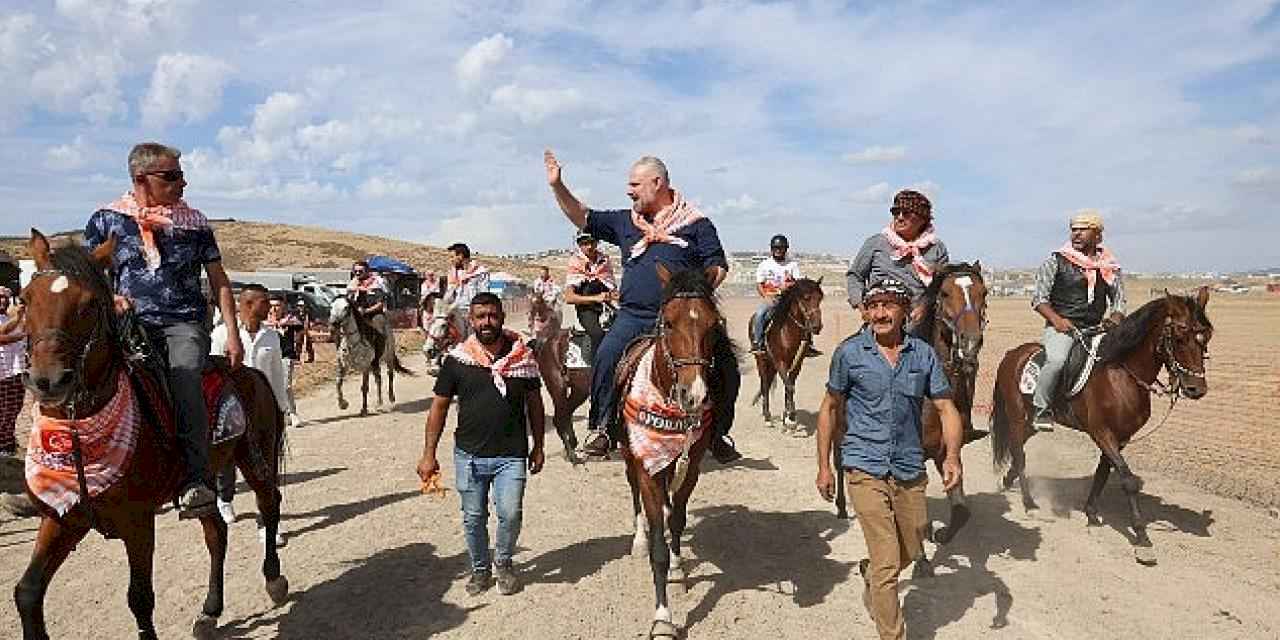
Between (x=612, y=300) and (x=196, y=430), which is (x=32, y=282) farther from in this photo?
(x=612, y=300)

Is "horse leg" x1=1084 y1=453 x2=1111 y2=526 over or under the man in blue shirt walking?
under

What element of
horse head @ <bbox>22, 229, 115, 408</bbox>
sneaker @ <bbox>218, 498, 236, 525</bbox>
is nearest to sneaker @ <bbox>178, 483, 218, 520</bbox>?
horse head @ <bbox>22, 229, 115, 408</bbox>

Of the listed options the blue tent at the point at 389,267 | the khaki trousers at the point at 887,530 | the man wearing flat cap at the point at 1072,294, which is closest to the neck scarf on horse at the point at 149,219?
the khaki trousers at the point at 887,530

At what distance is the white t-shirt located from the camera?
14984mm

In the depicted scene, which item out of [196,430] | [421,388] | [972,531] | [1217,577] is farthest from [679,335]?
[421,388]

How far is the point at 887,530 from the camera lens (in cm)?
484

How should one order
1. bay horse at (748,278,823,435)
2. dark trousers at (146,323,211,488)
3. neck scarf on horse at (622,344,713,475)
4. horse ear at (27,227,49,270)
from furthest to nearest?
bay horse at (748,278,823,435), neck scarf on horse at (622,344,713,475), dark trousers at (146,323,211,488), horse ear at (27,227,49,270)

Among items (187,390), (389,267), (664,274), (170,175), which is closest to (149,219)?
(170,175)

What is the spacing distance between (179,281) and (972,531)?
6.96m

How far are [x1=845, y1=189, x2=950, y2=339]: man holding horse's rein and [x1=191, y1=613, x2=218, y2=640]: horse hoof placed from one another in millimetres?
5418

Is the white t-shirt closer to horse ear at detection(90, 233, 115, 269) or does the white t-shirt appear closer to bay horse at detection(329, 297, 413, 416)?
bay horse at detection(329, 297, 413, 416)

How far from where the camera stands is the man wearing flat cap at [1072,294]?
321 inches

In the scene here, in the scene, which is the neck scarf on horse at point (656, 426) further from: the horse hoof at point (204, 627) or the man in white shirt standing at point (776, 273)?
the man in white shirt standing at point (776, 273)

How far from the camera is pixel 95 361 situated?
14.0 feet
